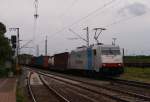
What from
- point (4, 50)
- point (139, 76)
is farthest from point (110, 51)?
point (4, 50)

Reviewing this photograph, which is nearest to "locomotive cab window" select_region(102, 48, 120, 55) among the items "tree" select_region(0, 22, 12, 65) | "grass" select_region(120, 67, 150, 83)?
"grass" select_region(120, 67, 150, 83)

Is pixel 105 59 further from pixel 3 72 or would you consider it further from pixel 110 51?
pixel 3 72

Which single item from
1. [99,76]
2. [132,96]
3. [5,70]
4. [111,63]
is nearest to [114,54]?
[111,63]

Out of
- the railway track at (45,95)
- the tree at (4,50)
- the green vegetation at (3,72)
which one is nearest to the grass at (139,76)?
the railway track at (45,95)

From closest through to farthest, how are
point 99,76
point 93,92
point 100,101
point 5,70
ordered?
point 100,101
point 93,92
point 99,76
point 5,70

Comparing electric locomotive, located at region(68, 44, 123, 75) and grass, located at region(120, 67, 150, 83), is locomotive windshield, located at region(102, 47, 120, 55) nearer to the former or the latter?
electric locomotive, located at region(68, 44, 123, 75)

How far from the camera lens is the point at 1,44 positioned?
227ft

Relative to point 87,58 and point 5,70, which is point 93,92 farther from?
point 5,70

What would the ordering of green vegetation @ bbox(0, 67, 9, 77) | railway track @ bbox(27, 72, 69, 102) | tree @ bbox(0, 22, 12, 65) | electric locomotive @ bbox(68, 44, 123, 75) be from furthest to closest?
tree @ bbox(0, 22, 12, 65) < green vegetation @ bbox(0, 67, 9, 77) < electric locomotive @ bbox(68, 44, 123, 75) < railway track @ bbox(27, 72, 69, 102)

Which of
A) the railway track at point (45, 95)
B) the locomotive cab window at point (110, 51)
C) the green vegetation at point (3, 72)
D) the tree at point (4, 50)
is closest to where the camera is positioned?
the railway track at point (45, 95)

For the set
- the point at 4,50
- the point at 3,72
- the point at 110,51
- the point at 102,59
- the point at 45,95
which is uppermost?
the point at 4,50

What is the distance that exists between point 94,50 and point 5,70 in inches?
829

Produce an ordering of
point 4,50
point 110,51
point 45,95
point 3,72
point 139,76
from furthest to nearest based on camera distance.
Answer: point 4,50 → point 3,72 → point 139,76 → point 110,51 → point 45,95

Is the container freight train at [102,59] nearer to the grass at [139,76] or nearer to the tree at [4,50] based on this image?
the grass at [139,76]
